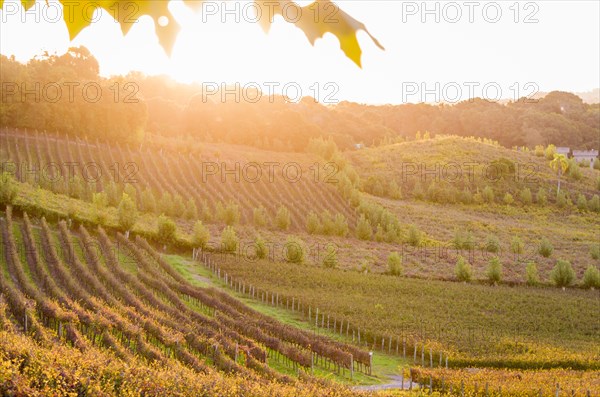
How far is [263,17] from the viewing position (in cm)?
196

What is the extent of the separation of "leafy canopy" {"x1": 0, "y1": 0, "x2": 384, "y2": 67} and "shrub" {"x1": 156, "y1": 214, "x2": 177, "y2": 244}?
43.4 m

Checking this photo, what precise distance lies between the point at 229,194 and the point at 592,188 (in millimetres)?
46364

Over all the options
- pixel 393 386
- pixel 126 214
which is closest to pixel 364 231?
pixel 126 214

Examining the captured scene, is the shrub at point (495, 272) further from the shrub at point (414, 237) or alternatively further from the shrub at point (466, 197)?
the shrub at point (466, 197)

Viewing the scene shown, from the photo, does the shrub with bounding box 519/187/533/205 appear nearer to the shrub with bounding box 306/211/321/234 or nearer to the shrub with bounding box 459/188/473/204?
the shrub with bounding box 459/188/473/204

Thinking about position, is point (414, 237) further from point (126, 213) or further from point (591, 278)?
point (126, 213)

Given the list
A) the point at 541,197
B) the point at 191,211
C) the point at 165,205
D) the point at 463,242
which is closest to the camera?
the point at 165,205

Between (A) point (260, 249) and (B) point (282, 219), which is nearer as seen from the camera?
(A) point (260, 249)

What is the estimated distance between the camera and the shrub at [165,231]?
4491 centimetres

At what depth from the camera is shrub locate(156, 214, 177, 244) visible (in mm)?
44906

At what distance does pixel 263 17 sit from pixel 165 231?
144 feet

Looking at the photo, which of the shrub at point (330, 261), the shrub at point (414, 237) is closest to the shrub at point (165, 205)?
the shrub at point (330, 261)

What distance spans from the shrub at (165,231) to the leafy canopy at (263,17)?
43.4 metres

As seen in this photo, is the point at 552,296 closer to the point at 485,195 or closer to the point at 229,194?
the point at 229,194
